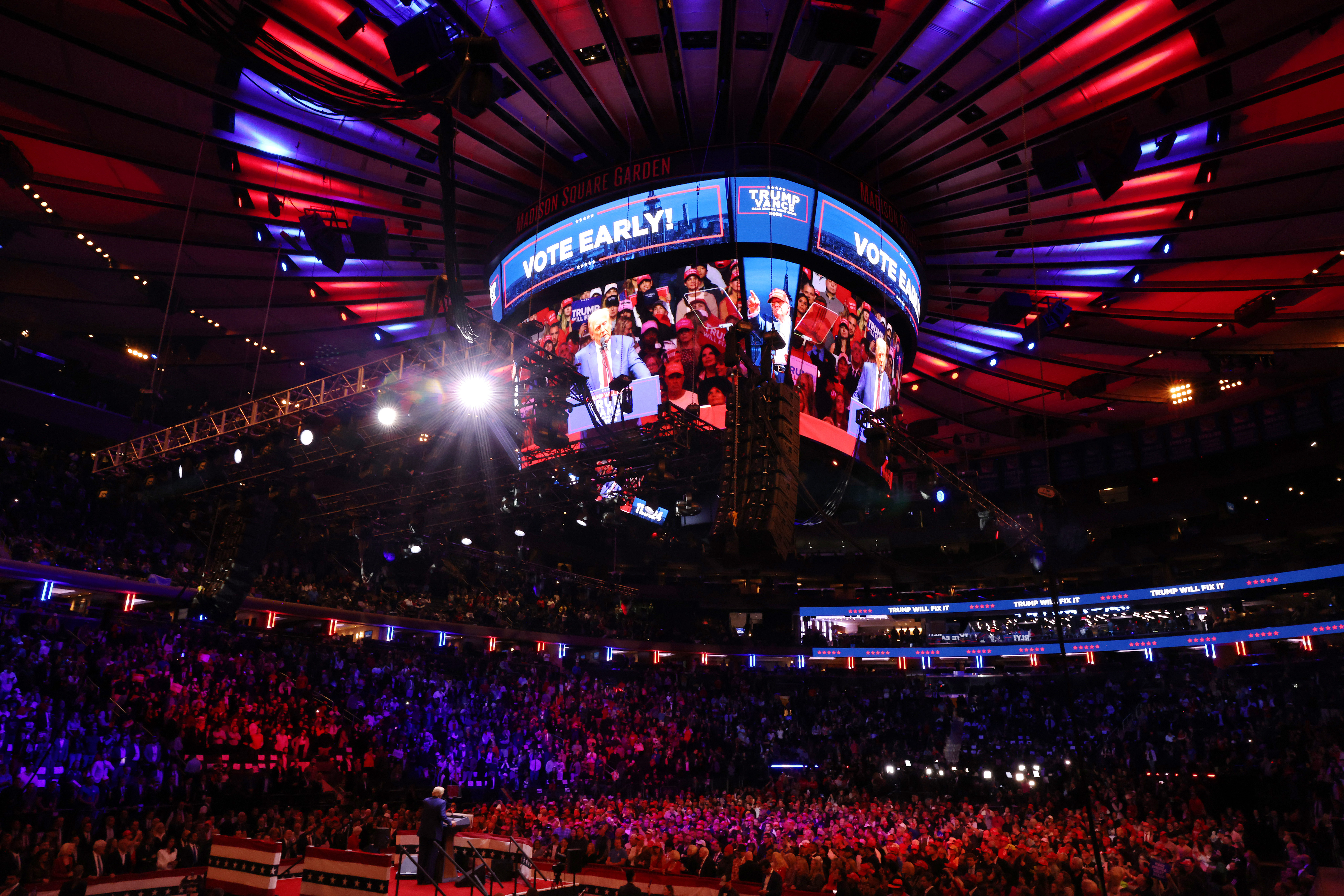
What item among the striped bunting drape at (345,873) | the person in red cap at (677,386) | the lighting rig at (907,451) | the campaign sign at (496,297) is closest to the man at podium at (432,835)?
the striped bunting drape at (345,873)

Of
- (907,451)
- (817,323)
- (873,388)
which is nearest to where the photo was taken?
(817,323)

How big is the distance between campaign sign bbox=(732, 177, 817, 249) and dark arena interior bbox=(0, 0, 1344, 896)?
4.2 inches

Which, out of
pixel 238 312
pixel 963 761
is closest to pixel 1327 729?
pixel 963 761

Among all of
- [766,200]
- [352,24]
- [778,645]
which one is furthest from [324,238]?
[778,645]

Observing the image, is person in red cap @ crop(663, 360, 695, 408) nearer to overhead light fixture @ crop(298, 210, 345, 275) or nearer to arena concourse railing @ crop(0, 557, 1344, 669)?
overhead light fixture @ crop(298, 210, 345, 275)

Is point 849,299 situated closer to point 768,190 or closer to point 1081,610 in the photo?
point 768,190

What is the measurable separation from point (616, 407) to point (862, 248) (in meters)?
6.40

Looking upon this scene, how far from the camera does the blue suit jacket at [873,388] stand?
18.2 metres

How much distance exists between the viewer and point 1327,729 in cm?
2298

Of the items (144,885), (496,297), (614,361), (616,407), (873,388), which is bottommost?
(144,885)

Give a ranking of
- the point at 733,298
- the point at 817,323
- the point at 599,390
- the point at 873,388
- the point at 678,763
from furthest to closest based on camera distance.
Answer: the point at 678,763 → the point at 873,388 → the point at 599,390 → the point at 817,323 → the point at 733,298

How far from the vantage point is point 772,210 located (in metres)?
16.2

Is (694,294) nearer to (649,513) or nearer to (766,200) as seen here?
(766,200)

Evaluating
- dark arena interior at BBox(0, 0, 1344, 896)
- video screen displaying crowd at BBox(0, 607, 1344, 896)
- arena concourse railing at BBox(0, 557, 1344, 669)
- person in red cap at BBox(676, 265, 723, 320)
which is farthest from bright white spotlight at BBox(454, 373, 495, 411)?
arena concourse railing at BBox(0, 557, 1344, 669)
